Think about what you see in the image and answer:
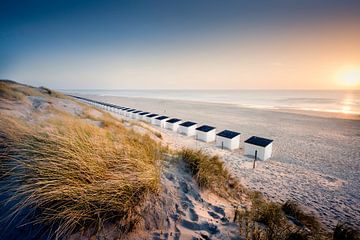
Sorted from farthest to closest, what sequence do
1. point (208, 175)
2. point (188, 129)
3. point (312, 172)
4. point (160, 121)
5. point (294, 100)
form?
1. point (294, 100)
2. point (160, 121)
3. point (188, 129)
4. point (312, 172)
5. point (208, 175)

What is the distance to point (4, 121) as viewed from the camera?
15.3 ft

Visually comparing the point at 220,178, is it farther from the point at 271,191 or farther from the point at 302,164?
the point at 302,164

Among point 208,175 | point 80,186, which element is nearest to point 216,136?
point 208,175

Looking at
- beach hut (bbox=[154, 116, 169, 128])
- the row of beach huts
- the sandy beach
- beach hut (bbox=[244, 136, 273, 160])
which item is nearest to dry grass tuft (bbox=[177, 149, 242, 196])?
the sandy beach

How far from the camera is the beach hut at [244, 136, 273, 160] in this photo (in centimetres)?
1188

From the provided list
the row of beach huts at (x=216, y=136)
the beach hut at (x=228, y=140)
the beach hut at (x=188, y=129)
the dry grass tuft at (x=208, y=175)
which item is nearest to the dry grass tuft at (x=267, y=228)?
the dry grass tuft at (x=208, y=175)

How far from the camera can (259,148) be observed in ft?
39.4

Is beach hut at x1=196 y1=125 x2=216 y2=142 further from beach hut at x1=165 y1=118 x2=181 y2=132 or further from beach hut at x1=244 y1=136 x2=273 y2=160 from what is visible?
beach hut at x1=244 y1=136 x2=273 y2=160

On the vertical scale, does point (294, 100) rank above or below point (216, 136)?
below

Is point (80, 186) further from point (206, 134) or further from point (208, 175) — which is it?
point (206, 134)

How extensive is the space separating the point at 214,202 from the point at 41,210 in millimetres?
3180

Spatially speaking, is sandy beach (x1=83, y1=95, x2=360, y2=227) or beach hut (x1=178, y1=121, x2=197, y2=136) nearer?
sandy beach (x1=83, y1=95, x2=360, y2=227)

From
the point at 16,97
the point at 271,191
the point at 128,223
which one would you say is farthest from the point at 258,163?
the point at 16,97

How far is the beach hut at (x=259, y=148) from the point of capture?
11.9 metres
